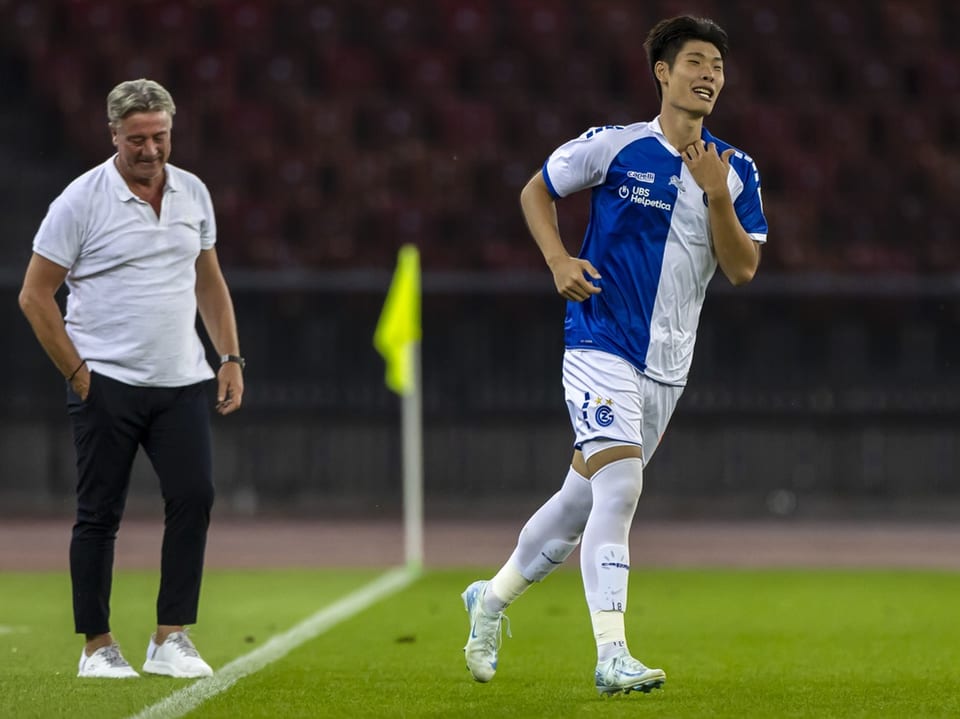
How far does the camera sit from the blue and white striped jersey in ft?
17.9

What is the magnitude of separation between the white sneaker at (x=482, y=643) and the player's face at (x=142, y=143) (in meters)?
1.71

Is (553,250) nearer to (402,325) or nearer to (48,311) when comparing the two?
(48,311)

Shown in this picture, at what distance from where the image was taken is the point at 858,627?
8.23 m

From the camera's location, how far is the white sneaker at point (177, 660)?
19.6ft

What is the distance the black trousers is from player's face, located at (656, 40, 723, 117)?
1.82m

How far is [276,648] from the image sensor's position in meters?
7.14

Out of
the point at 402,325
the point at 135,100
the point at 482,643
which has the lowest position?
the point at 482,643

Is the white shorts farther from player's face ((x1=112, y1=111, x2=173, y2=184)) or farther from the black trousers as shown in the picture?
player's face ((x1=112, y1=111, x2=173, y2=184))

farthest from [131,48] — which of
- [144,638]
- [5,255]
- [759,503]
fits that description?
[144,638]

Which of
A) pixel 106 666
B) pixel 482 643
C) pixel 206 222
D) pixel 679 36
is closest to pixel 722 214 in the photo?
pixel 679 36

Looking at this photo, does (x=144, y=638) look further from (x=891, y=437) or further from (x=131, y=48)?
(x=131, y=48)

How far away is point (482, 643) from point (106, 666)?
1.24m

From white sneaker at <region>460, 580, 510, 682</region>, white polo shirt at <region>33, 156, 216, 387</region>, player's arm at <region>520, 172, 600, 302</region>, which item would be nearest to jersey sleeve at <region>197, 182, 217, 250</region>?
white polo shirt at <region>33, 156, 216, 387</region>

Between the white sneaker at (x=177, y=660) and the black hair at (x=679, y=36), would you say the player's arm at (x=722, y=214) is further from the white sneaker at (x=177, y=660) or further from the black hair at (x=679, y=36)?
the white sneaker at (x=177, y=660)
